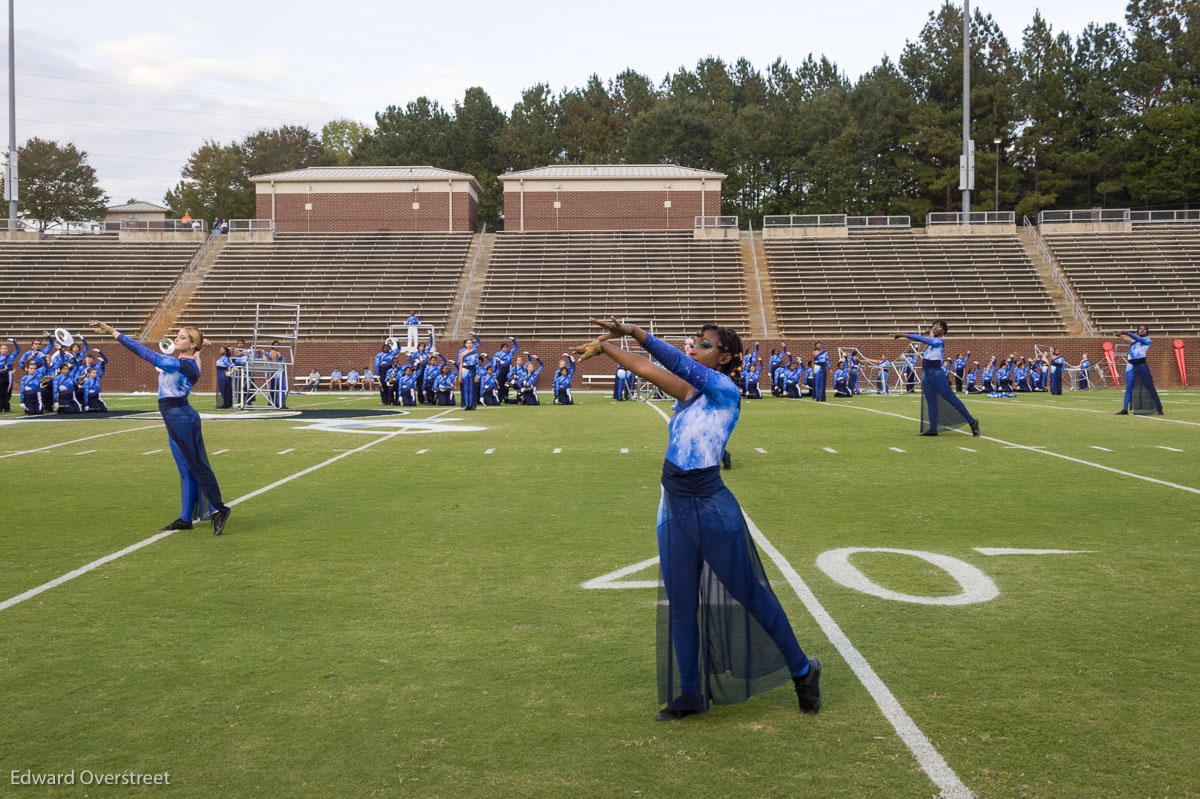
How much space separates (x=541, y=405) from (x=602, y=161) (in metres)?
52.1

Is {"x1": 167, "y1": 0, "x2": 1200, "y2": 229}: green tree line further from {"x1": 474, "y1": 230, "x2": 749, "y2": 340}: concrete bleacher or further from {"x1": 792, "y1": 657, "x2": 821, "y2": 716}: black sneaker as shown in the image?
{"x1": 792, "y1": 657, "x2": 821, "y2": 716}: black sneaker

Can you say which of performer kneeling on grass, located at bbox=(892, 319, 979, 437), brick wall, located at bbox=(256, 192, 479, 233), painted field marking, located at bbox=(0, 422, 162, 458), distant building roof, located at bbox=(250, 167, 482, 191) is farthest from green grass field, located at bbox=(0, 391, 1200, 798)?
distant building roof, located at bbox=(250, 167, 482, 191)

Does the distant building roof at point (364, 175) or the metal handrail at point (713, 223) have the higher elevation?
the distant building roof at point (364, 175)

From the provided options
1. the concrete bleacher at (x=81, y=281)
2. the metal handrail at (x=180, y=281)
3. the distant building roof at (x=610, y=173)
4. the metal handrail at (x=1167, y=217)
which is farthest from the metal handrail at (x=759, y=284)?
the concrete bleacher at (x=81, y=281)

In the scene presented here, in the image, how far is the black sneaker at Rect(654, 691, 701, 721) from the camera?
4.22 metres

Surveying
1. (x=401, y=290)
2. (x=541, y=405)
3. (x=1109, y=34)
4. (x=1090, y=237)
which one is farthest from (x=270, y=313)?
(x=1109, y=34)

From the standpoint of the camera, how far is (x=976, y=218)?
47844 mm

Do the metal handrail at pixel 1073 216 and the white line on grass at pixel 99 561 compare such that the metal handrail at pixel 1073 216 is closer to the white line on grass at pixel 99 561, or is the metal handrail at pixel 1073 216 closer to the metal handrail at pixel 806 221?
the metal handrail at pixel 806 221

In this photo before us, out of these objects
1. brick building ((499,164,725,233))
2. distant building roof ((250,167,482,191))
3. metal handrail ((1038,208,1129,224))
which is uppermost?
distant building roof ((250,167,482,191))

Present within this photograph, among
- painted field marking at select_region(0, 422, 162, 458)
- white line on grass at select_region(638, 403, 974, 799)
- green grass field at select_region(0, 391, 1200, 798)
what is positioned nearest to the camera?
white line on grass at select_region(638, 403, 974, 799)

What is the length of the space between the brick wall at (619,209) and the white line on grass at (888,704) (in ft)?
152

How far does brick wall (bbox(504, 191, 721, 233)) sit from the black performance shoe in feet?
→ 145

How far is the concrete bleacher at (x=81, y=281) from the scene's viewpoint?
4097 centimetres

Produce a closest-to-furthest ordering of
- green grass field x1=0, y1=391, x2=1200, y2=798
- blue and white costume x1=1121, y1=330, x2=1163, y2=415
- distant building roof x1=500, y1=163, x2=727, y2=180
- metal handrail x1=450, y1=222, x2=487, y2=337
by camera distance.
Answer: green grass field x1=0, y1=391, x2=1200, y2=798
blue and white costume x1=1121, y1=330, x2=1163, y2=415
metal handrail x1=450, y1=222, x2=487, y2=337
distant building roof x1=500, y1=163, x2=727, y2=180
